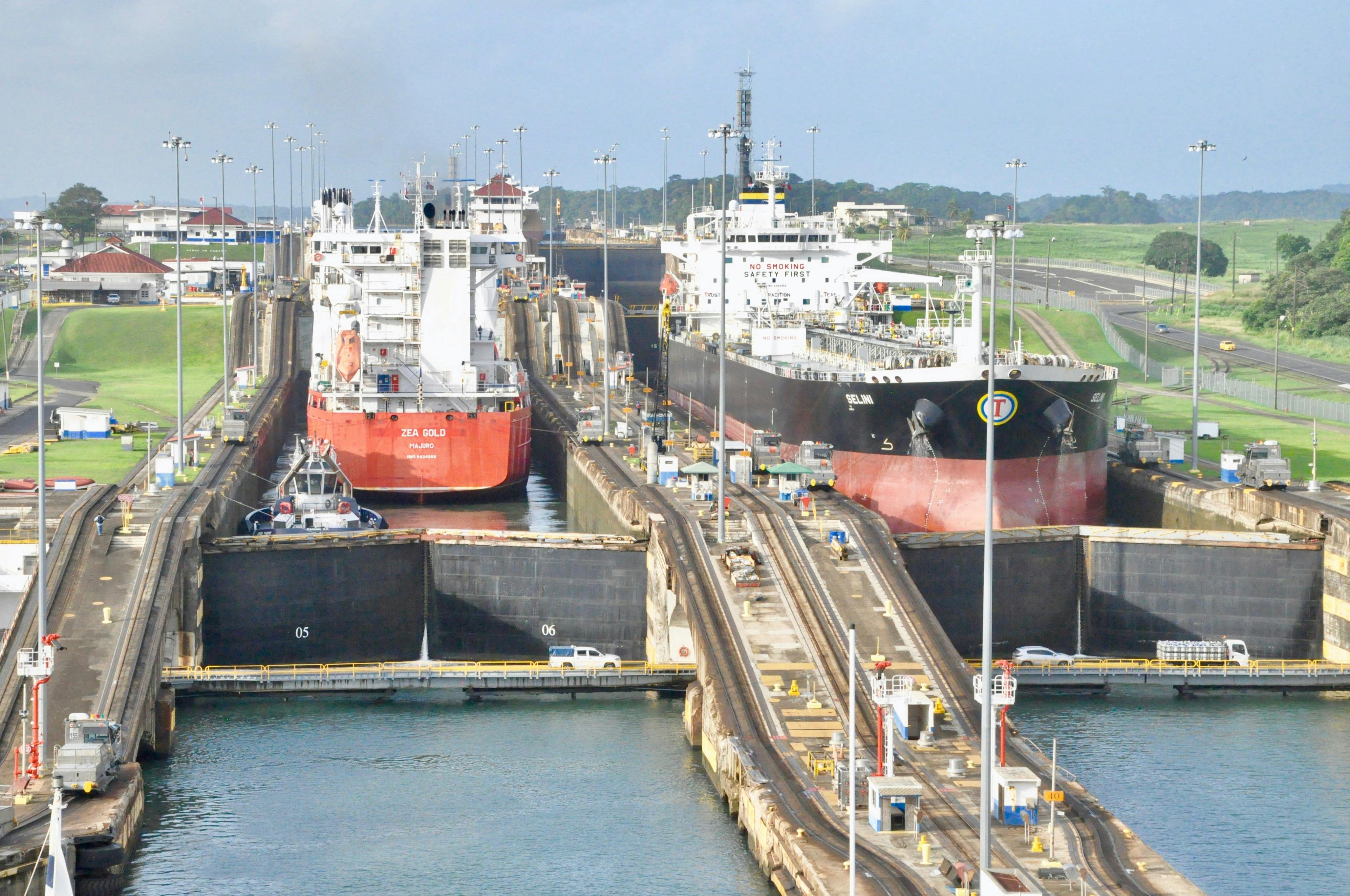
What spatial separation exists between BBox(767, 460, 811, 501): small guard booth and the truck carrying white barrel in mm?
14243

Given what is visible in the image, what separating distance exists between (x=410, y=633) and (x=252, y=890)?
22.7 meters

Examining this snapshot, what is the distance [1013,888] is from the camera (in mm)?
31062

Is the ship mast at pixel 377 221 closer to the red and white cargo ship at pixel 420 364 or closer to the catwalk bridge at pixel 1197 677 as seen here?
the red and white cargo ship at pixel 420 364

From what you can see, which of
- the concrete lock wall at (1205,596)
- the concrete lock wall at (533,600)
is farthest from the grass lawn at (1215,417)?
the concrete lock wall at (533,600)

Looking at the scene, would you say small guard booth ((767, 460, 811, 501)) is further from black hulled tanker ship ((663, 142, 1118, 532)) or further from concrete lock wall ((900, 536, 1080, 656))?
black hulled tanker ship ((663, 142, 1118, 532))

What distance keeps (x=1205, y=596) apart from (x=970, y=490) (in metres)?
11.5

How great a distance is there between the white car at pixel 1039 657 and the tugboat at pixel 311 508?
2526cm

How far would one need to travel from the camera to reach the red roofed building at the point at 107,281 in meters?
158

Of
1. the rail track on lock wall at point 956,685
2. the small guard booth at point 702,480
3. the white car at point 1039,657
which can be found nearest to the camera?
the rail track on lock wall at point 956,685

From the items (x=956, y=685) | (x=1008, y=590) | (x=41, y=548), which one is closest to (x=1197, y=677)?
(x=1008, y=590)

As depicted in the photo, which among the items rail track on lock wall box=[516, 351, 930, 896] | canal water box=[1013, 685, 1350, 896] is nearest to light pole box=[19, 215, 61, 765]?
rail track on lock wall box=[516, 351, 930, 896]

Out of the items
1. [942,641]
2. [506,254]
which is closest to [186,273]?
[506,254]

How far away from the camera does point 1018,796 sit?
3741 centimetres

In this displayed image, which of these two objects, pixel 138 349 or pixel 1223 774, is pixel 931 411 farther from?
pixel 138 349
